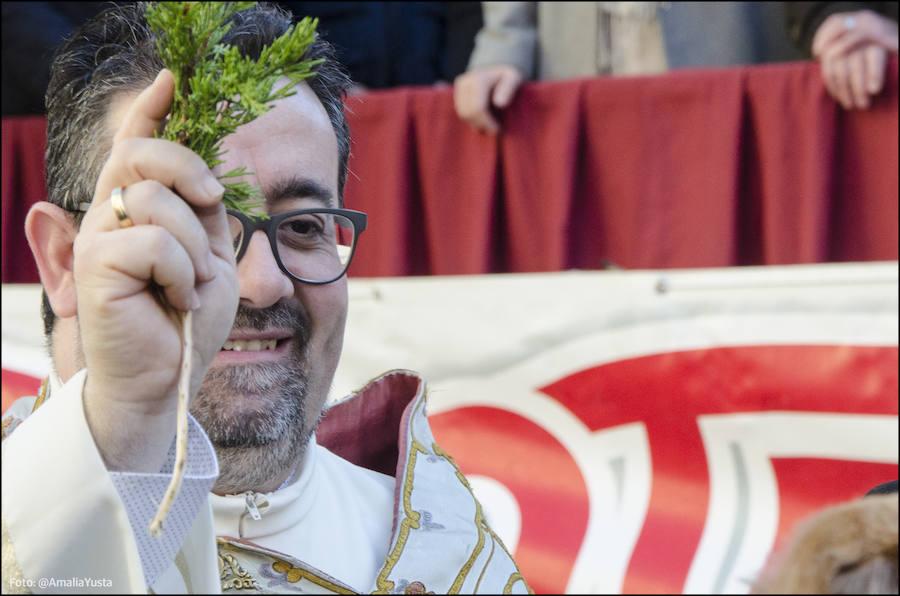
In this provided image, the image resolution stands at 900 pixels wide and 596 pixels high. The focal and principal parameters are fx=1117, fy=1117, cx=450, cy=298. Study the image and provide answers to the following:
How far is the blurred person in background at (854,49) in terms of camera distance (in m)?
1.90

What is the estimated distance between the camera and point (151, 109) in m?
0.65

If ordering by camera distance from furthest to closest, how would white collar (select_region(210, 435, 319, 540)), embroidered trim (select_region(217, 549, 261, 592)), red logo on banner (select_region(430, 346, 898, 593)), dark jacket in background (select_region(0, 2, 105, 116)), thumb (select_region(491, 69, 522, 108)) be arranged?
dark jacket in background (select_region(0, 2, 105, 116)) → thumb (select_region(491, 69, 522, 108)) → red logo on banner (select_region(430, 346, 898, 593)) → white collar (select_region(210, 435, 319, 540)) → embroidered trim (select_region(217, 549, 261, 592))

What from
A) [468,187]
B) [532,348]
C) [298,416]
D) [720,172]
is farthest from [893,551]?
[468,187]

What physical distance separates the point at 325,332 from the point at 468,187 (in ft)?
3.59

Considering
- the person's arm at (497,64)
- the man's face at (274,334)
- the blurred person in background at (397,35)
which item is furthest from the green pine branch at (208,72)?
the blurred person in background at (397,35)

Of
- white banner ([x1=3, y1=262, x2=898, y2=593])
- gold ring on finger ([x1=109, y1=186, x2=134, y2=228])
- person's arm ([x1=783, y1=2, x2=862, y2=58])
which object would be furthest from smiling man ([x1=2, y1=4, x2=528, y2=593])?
person's arm ([x1=783, y1=2, x2=862, y2=58])

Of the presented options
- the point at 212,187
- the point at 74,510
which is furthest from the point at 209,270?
the point at 74,510

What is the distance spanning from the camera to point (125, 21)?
3.66 feet

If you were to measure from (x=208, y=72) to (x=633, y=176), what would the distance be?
1.53m

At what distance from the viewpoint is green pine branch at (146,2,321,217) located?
65 cm

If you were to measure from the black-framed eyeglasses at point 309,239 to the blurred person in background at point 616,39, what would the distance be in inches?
40.3

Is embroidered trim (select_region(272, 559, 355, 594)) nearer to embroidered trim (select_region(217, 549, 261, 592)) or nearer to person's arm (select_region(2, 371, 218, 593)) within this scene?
embroidered trim (select_region(217, 549, 261, 592))

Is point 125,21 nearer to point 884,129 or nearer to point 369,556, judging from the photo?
point 369,556

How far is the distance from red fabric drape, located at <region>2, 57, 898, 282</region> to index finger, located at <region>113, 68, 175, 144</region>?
133 centimetres
